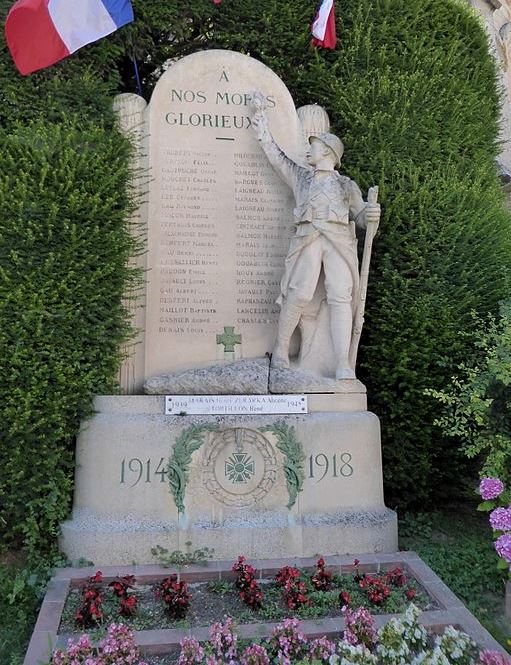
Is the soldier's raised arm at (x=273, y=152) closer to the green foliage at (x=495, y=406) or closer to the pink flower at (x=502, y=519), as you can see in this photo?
the green foliage at (x=495, y=406)

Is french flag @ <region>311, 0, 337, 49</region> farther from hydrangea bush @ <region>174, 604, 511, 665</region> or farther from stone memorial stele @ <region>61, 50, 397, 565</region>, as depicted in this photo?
hydrangea bush @ <region>174, 604, 511, 665</region>

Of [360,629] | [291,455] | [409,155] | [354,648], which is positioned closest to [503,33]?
[409,155]

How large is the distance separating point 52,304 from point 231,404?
1746 mm

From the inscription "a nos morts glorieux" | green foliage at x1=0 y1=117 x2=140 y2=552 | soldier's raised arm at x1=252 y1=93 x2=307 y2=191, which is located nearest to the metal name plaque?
green foliage at x1=0 y1=117 x2=140 y2=552

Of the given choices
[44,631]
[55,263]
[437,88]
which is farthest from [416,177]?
[44,631]

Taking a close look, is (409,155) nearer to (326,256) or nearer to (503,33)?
(326,256)

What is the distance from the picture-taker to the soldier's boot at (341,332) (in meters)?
5.13

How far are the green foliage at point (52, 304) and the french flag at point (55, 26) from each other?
2.49 feet

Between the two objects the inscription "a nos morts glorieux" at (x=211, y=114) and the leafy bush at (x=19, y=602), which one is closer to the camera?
the leafy bush at (x=19, y=602)

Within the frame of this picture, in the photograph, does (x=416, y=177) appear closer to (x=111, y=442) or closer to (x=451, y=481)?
(x=451, y=481)

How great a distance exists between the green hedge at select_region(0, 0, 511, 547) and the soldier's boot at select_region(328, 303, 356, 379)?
624 mm

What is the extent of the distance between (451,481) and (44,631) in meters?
4.26

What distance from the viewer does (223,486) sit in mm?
4578

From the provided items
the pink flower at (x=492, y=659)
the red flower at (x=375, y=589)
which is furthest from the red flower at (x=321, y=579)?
the pink flower at (x=492, y=659)
